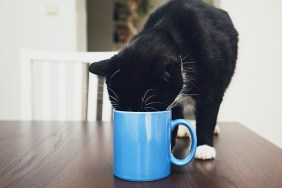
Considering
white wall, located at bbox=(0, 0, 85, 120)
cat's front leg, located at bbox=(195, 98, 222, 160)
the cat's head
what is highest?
white wall, located at bbox=(0, 0, 85, 120)

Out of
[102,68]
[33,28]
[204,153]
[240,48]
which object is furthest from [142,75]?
[33,28]

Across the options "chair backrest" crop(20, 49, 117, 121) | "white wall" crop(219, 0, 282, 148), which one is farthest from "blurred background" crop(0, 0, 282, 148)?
"chair backrest" crop(20, 49, 117, 121)

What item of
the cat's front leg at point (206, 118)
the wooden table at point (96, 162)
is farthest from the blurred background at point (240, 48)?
the cat's front leg at point (206, 118)

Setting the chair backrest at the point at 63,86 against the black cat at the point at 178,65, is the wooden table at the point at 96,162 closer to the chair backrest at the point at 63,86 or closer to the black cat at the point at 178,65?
the black cat at the point at 178,65

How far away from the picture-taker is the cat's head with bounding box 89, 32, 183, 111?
1.94ft

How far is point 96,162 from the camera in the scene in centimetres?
63

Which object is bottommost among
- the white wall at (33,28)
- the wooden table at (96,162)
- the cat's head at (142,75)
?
the wooden table at (96,162)

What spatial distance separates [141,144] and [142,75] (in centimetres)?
14

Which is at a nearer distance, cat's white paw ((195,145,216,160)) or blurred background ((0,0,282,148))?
cat's white paw ((195,145,216,160))

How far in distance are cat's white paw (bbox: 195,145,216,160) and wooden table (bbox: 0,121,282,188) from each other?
1 centimetres

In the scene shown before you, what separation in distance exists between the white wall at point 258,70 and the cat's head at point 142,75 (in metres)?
1.72

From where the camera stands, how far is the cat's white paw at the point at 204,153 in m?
0.67

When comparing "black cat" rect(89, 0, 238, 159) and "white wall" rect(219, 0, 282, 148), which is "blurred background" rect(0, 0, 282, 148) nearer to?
"white wall" rect(219, 0, 282, 148)

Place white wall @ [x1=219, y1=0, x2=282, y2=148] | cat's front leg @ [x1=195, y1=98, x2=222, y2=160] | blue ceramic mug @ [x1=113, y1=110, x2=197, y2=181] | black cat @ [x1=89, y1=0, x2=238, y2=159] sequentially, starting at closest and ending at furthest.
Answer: blue ceramic mug @ [x1=113, y1=110, x2=197, y2=181] → black cat @ [x1=89, y1=0, x2=238, y2=159] → cat's front leg @ [x1=195, y1=98, x2=222, y2=160] → white wall @ [x1=219, y1=0, x2=282, y2=148]
